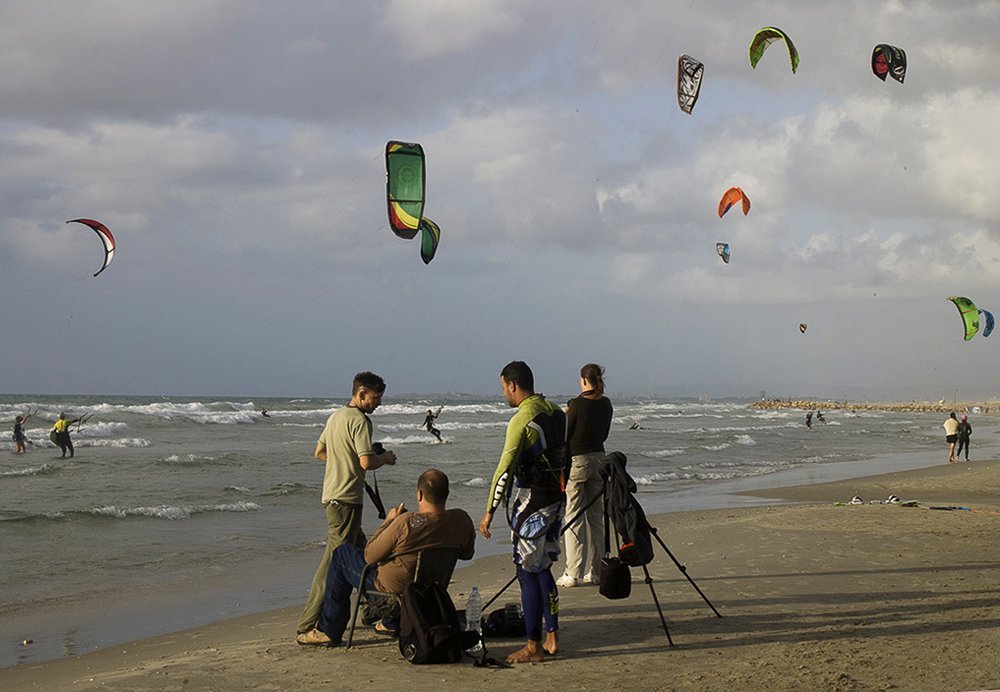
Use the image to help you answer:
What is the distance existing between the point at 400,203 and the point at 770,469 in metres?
13.3

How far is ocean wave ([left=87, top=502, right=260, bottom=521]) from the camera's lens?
1184 centimetres

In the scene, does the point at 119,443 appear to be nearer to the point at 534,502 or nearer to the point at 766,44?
Answer: the point at 766,44

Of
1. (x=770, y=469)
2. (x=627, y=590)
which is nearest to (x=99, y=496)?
(x=627, y=590)

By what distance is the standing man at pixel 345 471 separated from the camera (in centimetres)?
509

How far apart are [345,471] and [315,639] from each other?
86 cm

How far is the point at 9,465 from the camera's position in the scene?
20.1 meters

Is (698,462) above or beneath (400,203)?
beneath

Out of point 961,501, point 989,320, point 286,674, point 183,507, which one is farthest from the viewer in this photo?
point 989,320

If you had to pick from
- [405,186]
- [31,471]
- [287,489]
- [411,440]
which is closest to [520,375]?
[405,186]

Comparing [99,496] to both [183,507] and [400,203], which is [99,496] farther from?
[400,203]

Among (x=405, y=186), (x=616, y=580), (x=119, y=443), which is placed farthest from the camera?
(x=119, y=443)

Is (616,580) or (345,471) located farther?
(345,471)

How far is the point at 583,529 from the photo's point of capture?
21.1ft

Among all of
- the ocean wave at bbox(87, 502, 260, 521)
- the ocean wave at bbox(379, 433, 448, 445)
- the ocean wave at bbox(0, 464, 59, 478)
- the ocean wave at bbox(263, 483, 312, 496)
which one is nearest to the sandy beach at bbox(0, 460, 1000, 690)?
the ocean wave at bbox(87, 502, 260, 521)
